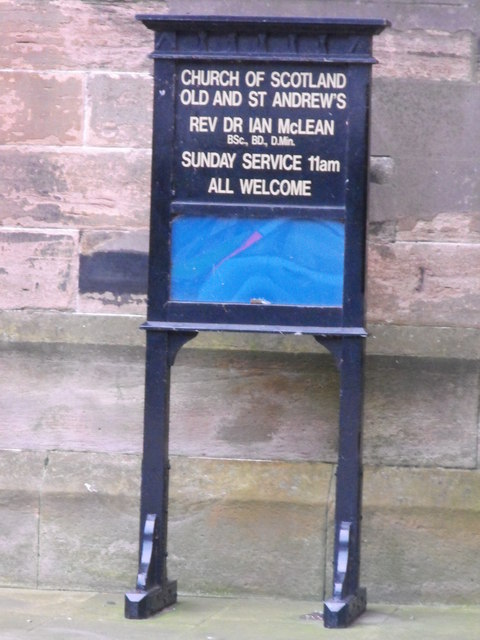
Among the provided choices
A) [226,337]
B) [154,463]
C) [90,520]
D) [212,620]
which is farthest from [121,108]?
[212,620]

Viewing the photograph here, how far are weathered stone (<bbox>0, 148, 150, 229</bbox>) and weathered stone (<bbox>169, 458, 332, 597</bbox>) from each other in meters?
1.39

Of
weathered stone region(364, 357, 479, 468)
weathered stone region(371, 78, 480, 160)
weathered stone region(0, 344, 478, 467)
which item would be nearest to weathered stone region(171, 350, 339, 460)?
weathered stone region(0, 344, 478, 467)

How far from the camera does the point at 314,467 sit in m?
6.29

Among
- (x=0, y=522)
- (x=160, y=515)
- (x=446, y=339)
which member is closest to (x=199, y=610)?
(x=160, y=515)

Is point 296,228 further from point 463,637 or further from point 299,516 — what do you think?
point 463,637

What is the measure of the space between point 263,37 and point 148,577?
2594 mm

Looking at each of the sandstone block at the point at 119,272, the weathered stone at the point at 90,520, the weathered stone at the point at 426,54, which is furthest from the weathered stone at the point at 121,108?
the weathered stone at the point at 90,520

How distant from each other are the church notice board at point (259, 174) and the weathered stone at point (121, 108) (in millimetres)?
795

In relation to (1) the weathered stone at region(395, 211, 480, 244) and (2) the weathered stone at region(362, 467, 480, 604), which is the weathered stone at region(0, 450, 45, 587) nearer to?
(2) the weathered stone at region(362, 467, 480, 604)

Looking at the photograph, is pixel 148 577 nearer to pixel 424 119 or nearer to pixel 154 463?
pixel 154 463

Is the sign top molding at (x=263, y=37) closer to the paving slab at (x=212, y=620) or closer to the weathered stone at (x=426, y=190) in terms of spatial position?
the weathered stone at (x=426, y=190)

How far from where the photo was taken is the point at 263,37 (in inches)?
220

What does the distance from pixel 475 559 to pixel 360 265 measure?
1.74 metres

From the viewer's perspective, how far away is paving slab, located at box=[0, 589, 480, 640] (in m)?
5.52
